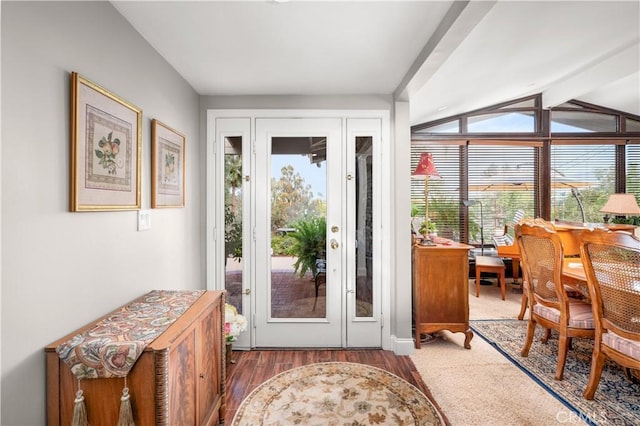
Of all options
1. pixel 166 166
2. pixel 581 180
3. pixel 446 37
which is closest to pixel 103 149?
pixel 166 166

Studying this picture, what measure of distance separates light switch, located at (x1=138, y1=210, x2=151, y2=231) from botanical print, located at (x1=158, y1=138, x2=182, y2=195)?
0.21m

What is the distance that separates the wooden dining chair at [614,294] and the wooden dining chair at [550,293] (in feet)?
0.77

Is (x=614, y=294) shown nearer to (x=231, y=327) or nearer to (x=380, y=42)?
(x=380, y=42)

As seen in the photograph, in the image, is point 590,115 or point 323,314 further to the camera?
point 590,115

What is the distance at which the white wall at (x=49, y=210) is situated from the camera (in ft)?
3.30

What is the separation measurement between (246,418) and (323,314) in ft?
3.57

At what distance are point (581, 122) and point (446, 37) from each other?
16.8ft

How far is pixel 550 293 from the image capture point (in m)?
2.38

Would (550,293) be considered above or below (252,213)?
below

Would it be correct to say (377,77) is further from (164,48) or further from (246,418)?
(246,418)

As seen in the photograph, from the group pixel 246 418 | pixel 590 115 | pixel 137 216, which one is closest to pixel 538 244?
pixel 246 418

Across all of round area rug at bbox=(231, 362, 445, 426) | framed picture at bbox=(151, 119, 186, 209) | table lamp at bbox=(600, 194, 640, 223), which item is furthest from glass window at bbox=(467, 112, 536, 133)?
framed picture at bbox=(151, 119, 186, 209)

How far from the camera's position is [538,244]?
2.37 metres

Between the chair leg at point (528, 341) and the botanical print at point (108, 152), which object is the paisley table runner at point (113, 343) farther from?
the chair leg at point (528, 341)
